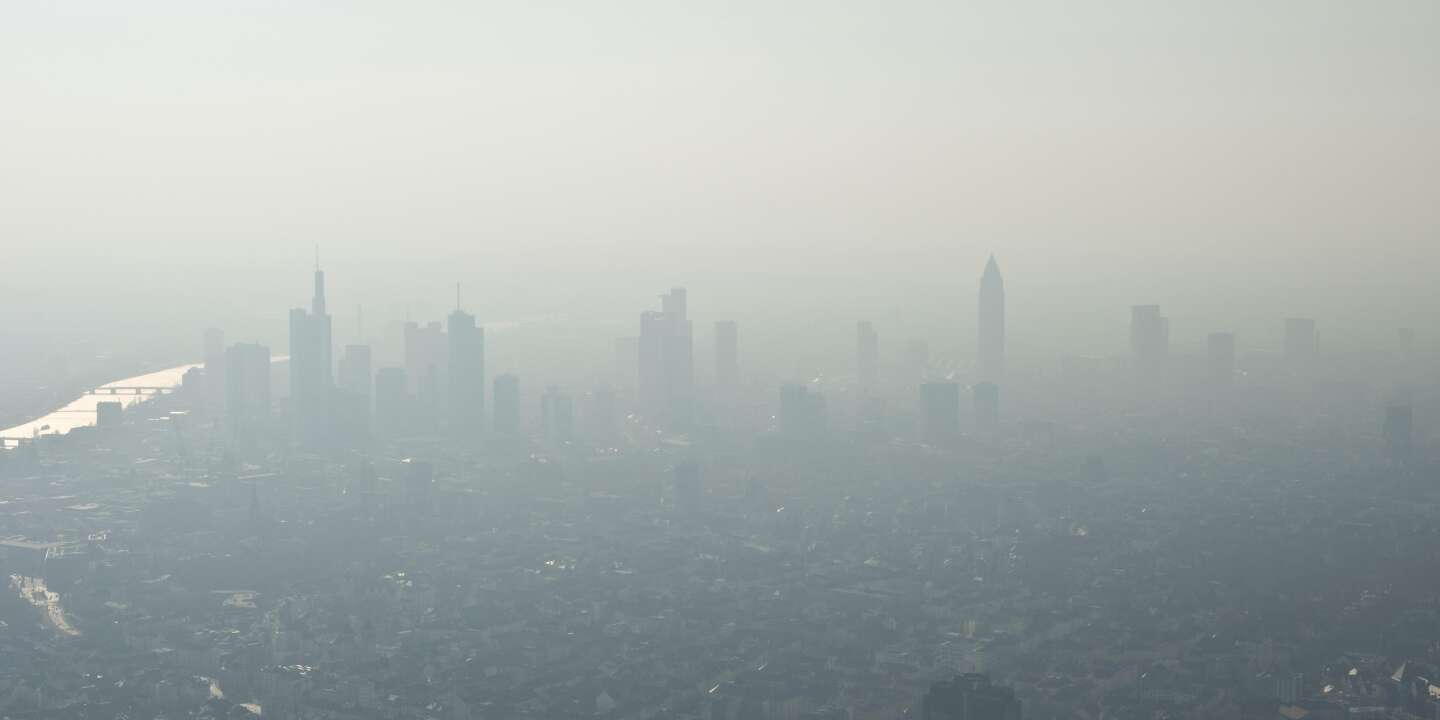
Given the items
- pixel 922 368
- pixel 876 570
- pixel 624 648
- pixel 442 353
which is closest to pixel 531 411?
pixel 442 353

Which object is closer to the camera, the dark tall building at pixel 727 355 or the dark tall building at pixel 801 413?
the dark tall building at pixel 801 413

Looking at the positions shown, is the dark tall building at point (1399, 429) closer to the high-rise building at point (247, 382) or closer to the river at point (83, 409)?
the high-rise building at point (247, 382)

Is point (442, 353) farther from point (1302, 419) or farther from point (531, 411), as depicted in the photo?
point (1302, 419)

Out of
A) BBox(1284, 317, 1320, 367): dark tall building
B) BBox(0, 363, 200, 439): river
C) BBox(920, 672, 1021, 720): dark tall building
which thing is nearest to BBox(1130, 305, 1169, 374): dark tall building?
BBox(1284, 317, 1320, 367): dark tall building

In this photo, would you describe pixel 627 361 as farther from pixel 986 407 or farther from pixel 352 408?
pixel 986 407

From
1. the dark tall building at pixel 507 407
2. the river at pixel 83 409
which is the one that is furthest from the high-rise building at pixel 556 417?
the river at pixel 83 409
